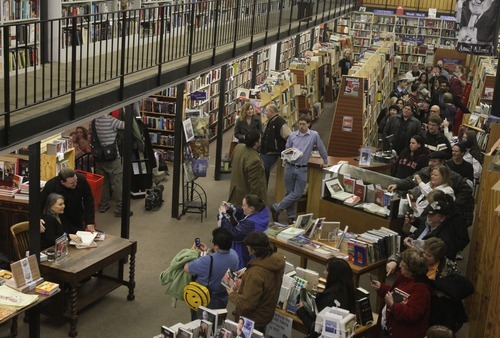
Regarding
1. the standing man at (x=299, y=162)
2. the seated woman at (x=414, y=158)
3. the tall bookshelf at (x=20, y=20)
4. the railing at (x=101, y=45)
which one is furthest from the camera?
the standing man at (x=299, y=162)

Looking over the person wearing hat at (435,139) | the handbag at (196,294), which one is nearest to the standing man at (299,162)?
the person wearing hat at (435,139)

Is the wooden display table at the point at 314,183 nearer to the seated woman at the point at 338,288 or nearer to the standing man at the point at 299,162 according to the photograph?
the standing man at the point at 299,162

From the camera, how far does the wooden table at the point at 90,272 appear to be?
266 inches

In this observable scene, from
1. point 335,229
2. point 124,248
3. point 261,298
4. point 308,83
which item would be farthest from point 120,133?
point 308,83

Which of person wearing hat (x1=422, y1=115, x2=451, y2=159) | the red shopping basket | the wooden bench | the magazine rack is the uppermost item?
person wearing hat (x1=422, y1=115, x2=451, y2=159)

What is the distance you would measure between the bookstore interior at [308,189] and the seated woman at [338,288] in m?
0.11

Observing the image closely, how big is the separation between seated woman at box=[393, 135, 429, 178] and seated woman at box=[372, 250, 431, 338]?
3.69 meters

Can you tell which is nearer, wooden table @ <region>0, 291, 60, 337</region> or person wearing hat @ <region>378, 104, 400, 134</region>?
wooden table @ <region>0, 291, 60, 337</region>

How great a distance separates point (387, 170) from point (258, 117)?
7.03ft

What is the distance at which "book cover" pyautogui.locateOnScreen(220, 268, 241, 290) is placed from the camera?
5883 millimetres

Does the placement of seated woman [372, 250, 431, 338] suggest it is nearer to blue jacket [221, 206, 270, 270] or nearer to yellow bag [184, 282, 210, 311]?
yellow bag [184, 282, 210, 311]

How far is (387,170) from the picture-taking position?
1070 cm

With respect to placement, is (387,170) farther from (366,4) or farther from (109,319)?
(366,4)

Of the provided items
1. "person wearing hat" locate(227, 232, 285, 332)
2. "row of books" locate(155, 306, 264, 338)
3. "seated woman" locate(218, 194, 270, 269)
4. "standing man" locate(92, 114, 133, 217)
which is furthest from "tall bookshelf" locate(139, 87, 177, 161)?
"row of books" locate(155, 306, 264, 338)
